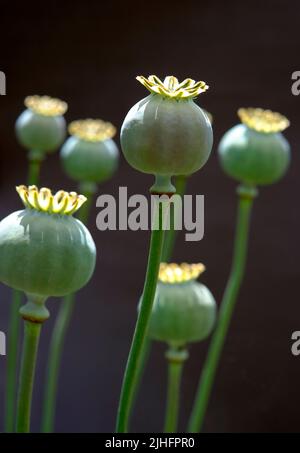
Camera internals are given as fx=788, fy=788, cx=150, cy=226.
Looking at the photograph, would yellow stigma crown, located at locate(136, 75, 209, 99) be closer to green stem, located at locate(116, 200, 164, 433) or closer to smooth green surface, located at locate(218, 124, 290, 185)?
green stem, located at locate(116, 200, 164, 433)

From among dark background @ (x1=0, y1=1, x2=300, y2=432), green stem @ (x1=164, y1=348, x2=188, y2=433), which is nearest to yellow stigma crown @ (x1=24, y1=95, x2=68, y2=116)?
green stem @ (x1=164, y1=348, x2=188, y2=433)

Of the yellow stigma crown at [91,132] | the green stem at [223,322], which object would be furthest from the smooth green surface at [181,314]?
the yellow stigma crown at [91,132]

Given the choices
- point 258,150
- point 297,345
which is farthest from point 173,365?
point 297,345

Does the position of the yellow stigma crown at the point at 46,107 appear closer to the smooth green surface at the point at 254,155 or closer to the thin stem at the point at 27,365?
the smooth green surface at the point at 254,155

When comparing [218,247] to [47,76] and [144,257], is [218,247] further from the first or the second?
[47,76]

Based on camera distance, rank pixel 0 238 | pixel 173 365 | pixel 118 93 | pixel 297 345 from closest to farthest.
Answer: pixel 0 238 → pixel 173 365 → pixel 297 345 → pixel 118 93

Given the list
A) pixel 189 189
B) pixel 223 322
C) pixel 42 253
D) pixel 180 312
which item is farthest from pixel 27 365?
pixel 189 189
